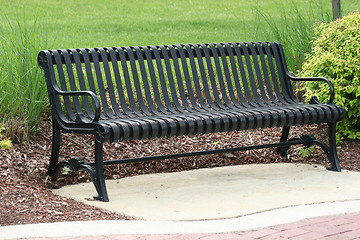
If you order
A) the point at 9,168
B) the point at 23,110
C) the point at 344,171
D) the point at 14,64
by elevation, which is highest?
the point at 14,64

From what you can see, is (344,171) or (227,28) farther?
A: (227,28)

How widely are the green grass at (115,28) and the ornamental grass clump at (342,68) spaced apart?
990mm

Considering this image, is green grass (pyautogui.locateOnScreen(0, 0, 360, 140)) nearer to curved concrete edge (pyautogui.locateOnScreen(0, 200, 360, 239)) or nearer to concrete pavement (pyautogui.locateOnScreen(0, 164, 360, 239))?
concrete pavement (pyautogui.locateOnScreen(0, 164, 360, 239))

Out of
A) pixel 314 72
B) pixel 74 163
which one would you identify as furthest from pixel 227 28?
pixel 74 163

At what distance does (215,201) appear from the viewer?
5.16 m

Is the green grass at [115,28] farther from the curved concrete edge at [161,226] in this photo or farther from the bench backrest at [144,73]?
the curved concrete edge at [161,226]

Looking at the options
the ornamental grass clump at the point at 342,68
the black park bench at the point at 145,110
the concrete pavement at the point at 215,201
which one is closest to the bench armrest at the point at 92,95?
the black park bench at the point at 145,110

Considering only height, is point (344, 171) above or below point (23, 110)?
below

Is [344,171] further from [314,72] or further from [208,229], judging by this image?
[208,229]

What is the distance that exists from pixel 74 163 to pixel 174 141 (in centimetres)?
173

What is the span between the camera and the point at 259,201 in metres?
5.12

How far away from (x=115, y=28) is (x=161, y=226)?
11.2 metres

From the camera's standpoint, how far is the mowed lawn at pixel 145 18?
1332cm

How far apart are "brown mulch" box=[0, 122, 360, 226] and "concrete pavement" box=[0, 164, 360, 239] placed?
222mm
